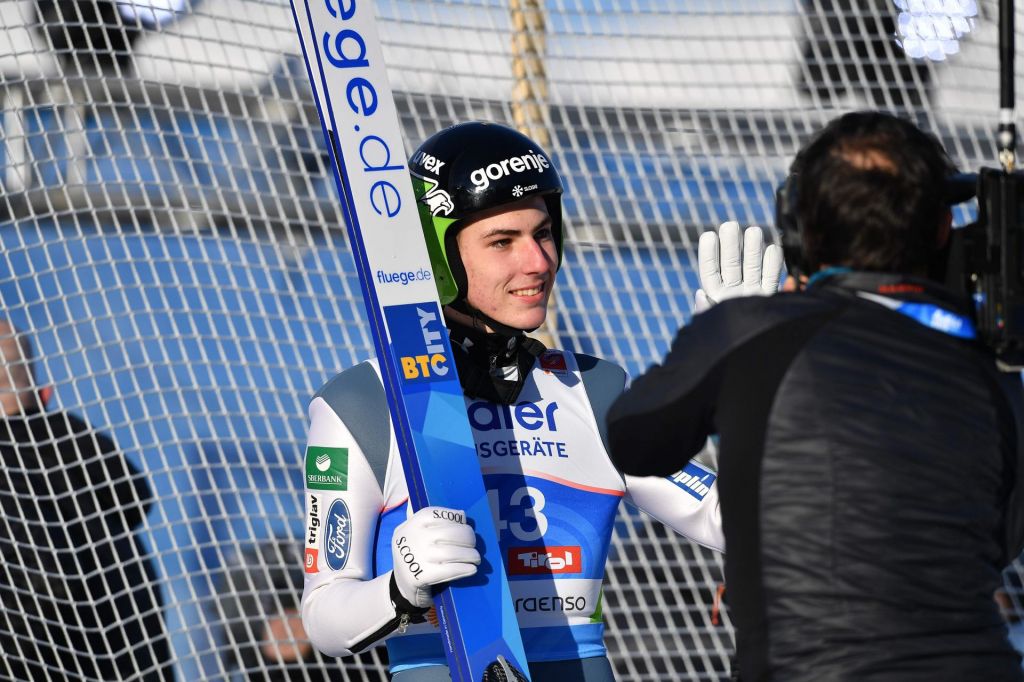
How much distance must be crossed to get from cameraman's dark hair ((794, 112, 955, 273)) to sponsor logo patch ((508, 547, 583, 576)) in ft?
2.54

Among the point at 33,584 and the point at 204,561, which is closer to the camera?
the point at 33,584

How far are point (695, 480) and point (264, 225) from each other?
2528 mm

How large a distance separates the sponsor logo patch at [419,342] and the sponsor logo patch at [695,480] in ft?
1.37

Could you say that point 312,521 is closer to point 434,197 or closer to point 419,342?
point 419,342

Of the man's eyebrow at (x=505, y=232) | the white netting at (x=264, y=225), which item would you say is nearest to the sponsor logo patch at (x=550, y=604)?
the man's eyebrow at (x=505, y=232)

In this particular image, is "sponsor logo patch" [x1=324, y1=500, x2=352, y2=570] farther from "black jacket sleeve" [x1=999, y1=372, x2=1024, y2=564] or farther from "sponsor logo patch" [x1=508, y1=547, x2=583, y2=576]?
"black jacket sleeve" [x1=999, y1=372, x2=1024, y2=564]

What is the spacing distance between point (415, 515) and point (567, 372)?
18.5 inches

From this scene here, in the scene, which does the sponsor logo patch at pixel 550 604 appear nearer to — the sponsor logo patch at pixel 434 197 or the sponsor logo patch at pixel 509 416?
the sponsor logo patch at pixel 509 416

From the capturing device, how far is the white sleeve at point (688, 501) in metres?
1.93

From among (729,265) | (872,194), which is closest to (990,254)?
(872,194)

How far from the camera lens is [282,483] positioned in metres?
3.94

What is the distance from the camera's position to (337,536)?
180 cm

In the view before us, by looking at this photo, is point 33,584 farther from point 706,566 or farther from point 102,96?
point 706,566

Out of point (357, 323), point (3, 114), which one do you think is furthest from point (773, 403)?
point (3, 114)
